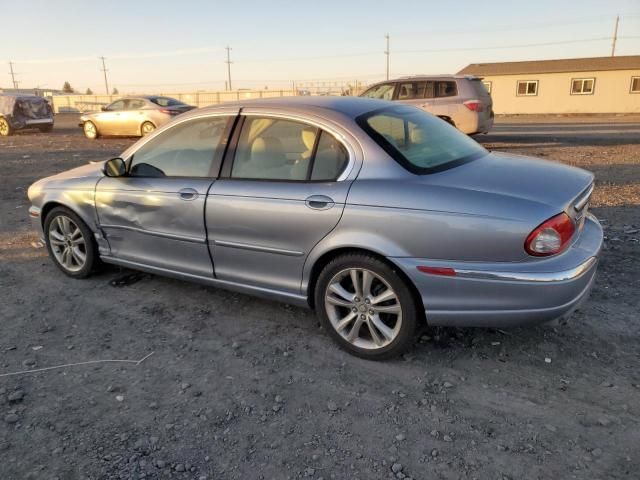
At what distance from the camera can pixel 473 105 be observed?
11836mm

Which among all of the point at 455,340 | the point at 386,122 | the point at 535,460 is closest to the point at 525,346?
the point at 455,340

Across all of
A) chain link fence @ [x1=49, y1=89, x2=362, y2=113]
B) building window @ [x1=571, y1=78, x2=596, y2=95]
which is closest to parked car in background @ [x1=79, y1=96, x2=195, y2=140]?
chain link fence @ [x1=49, y1=89, x2=362, y2=113]

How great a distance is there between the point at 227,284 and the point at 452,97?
9987mm

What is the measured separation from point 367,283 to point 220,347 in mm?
1137

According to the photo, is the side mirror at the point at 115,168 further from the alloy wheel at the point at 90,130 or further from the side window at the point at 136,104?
the alloy wheel at the point at 90,130

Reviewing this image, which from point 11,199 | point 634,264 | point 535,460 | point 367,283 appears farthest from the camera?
point 11,199

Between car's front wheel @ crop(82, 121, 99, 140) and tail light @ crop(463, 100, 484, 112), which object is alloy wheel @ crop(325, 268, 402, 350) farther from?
car's front wheel @ crop(82, 121, 99, 140)

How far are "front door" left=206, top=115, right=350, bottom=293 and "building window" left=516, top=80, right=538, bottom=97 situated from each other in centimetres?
3353

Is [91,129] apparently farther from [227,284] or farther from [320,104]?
[320,104]

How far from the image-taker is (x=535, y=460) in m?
2.32

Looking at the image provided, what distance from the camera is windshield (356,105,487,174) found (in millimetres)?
3151

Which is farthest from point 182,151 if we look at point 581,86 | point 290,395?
point 581,86

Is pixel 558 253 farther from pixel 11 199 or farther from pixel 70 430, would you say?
pixel 11 199

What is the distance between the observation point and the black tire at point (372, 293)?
298cm
